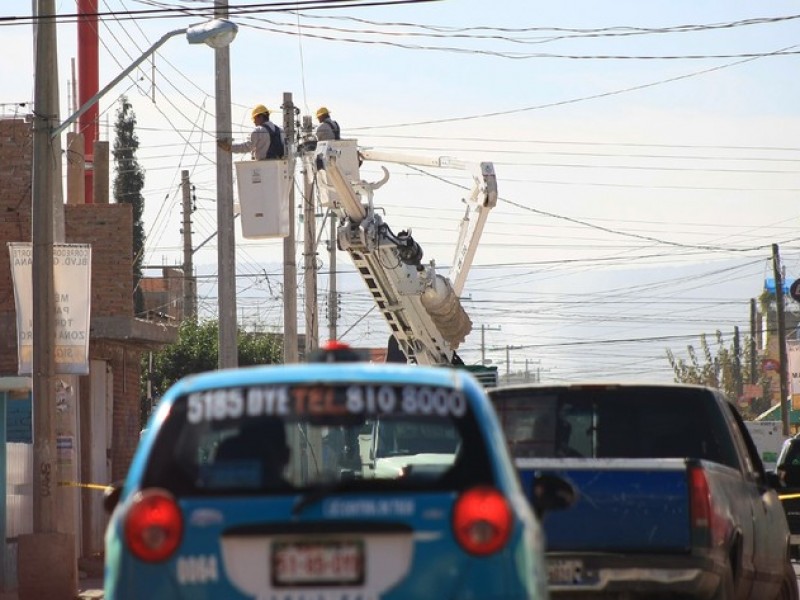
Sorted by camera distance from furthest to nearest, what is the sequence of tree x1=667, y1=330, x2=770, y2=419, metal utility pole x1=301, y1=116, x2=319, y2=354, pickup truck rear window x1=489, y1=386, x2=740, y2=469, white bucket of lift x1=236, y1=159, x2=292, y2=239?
tree x1=667, y1=330, x2=770, y2=419 → metal utility pole x1=301, y1=116, x2=319, y2=354 → white bucket of lift x1=236, y1=159, x2=292, y2=239 → pickup truck rear window x1=489, y1=386, x2=740, y2=469

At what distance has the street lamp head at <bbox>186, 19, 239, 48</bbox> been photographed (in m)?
20.0

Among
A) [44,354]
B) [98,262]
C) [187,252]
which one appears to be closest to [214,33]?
[44,354]

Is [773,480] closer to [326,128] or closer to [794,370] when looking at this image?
[326,128]

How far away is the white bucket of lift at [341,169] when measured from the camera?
89.0 ft

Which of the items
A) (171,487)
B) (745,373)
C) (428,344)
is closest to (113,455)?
(428,344)

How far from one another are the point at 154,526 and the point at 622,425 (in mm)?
4870

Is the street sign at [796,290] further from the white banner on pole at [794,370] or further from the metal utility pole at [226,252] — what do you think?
the metal utility pole at [226,252]

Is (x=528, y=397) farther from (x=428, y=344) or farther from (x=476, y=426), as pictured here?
(x=428, y=344)

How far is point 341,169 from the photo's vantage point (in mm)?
27375

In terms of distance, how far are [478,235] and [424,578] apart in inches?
964

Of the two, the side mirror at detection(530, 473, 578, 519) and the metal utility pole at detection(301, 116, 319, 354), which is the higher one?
the metal utility pole at detection(301, 116, 319, 354)

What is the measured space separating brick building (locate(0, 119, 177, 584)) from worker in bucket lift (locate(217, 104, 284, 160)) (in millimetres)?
2769

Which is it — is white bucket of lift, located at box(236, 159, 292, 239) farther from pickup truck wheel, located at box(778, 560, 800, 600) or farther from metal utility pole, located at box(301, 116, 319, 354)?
pickup truck wheel, located at box(778, 560, 800, 600)

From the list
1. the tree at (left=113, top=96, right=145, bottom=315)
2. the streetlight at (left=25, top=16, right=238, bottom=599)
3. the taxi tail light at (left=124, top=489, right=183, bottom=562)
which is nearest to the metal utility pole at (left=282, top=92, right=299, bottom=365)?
the streetlight at (left=25, top=16, right=238, bottom=599)
